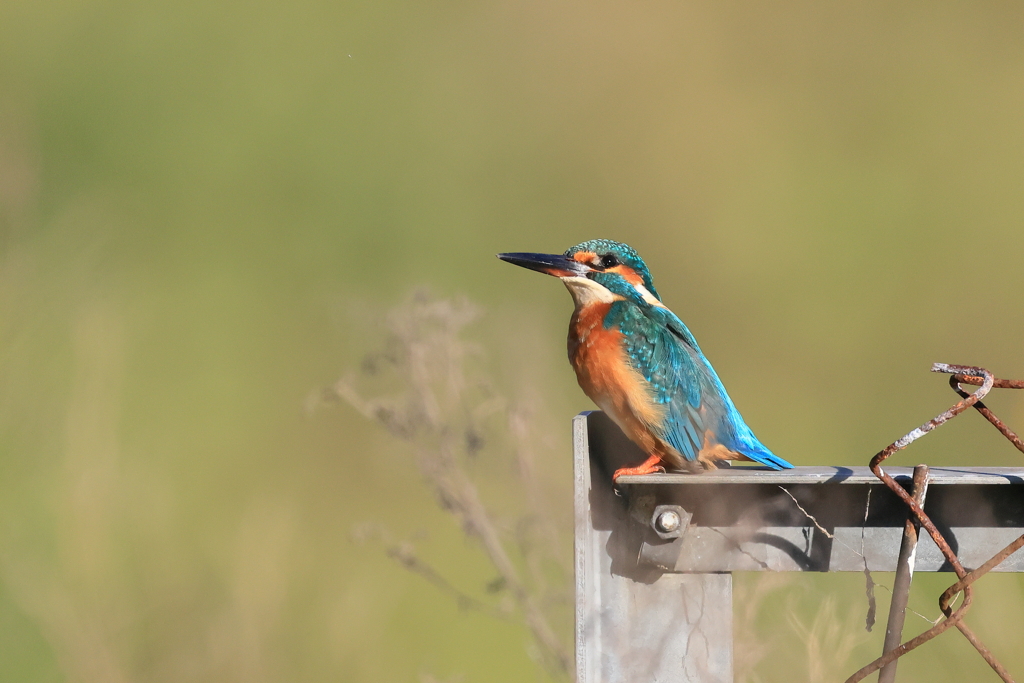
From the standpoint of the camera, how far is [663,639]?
93cm

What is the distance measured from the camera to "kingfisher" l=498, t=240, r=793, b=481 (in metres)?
1.53

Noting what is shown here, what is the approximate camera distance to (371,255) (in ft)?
11.0

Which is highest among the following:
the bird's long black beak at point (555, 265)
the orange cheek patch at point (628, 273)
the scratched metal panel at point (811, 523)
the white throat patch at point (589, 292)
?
the bird's long black beak at point (555, 265)

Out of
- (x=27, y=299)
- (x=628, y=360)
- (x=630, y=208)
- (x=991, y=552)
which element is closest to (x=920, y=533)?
(x=991, y=552)

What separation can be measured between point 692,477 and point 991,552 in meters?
0.31

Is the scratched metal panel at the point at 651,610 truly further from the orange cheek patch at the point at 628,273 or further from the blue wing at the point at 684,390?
the orange cheek patch at the point at 628,273

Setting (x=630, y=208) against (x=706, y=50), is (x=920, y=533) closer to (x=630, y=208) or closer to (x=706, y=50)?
(x=630, y=208)

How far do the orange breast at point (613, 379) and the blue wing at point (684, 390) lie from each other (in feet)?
0.07

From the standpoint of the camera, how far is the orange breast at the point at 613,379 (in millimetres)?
1501

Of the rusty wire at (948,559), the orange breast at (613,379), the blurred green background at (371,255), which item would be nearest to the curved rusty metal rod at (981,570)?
the rusty wire at (948,559)

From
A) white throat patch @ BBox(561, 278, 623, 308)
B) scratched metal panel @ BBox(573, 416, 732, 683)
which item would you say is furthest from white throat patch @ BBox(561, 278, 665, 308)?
scratched metal panel @ BBox(573, 416, 732, 683)

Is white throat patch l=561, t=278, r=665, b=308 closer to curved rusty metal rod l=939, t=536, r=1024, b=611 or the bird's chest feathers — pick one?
the bird's chest feathers

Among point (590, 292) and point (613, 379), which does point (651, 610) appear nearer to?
point (613, 379)

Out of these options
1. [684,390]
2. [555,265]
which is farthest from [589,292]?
[684,390]
